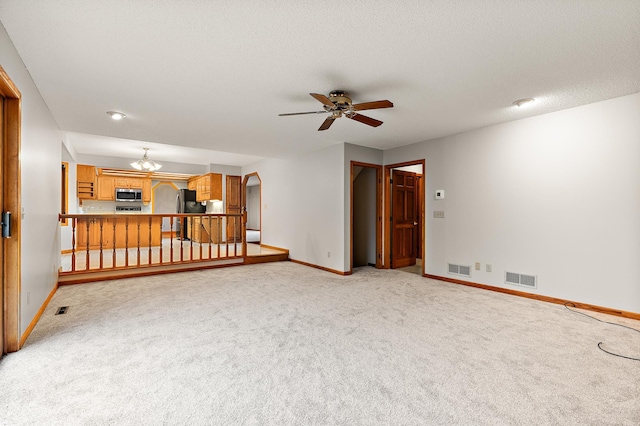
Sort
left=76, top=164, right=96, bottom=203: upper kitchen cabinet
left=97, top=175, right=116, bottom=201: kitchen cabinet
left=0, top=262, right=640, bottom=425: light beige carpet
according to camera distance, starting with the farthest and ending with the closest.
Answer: left=97, top=175, right=116, bottom=201: kitchen cabinet, left=76, top=164, right=96, bottom=203: upper kitchen cabinet, left=0, top=262, right=640, bottom=425: light beige carpet

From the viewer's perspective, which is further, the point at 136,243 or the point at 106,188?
the point at 106,188

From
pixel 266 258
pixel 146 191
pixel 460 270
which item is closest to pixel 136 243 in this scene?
pixel 146 191

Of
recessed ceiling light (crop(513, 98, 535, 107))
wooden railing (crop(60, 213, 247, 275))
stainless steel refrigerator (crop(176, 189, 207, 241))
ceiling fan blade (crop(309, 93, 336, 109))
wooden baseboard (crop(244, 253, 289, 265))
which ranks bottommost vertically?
wooden baseboard (crop(244, 253, 289, 265))

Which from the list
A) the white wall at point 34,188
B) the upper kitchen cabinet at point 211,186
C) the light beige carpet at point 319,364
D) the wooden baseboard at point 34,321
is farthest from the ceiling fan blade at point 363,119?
the upper kitchen cabinet at point 211,186

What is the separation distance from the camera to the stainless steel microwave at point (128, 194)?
8461 millimetres

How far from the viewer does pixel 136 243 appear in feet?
26.9

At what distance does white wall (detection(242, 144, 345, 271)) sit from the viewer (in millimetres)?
5605

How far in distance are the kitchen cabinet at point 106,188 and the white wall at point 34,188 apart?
4.79 metres

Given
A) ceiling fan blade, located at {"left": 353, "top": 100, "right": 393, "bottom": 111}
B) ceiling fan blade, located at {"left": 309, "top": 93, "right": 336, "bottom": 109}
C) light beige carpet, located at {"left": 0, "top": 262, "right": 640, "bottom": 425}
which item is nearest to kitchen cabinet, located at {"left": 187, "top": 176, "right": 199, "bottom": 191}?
light beige carpet, located at {"left": 0, "top": 262, "right": 640, "bottom": 425}

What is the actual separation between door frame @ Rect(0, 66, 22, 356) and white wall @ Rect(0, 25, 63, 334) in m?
0.15

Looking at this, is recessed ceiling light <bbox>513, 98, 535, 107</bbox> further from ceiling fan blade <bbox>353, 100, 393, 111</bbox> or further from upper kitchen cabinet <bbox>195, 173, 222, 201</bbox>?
upper kitchen cabinet <bbox>195, 173, 222, 201</bbox>

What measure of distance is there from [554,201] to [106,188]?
10097 mm

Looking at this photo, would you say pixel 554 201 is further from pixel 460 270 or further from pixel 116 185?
pixel 116 185

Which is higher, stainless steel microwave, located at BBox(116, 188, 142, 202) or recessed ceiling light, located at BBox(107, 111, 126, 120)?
recessed ceiling light, located at BBox(107, 111, 126, 120)
